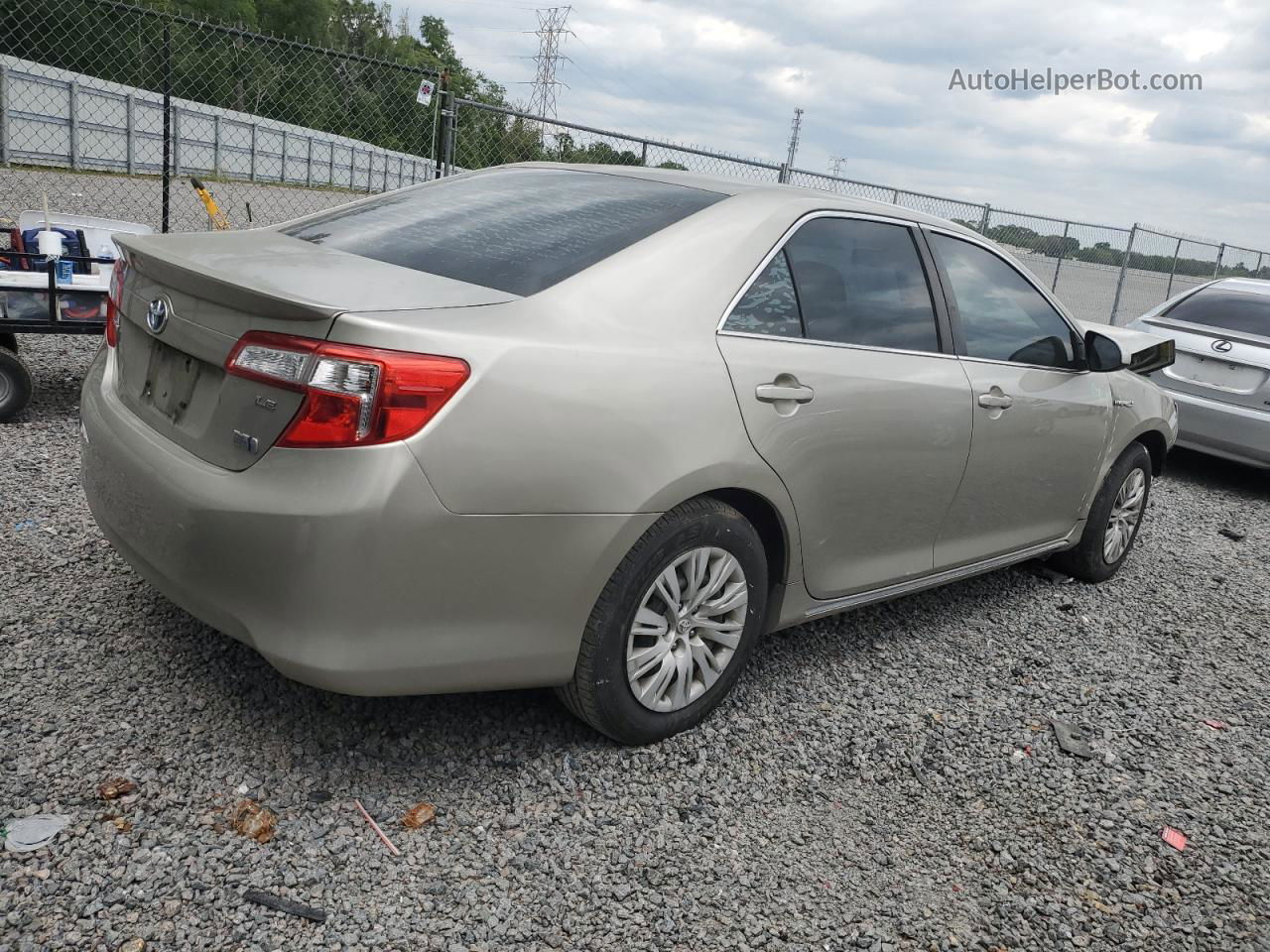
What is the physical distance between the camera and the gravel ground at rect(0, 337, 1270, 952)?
238cm

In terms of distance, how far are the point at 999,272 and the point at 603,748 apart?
2539 mm

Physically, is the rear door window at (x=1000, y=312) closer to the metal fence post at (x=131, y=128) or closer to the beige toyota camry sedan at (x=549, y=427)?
the beige toyota camry sedan at (x=549, y=427)

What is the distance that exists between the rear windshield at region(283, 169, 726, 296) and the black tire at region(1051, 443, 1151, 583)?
9.30 feet

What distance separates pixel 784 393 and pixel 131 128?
27528 mm

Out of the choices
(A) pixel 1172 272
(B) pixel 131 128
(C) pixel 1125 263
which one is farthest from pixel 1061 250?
(B) pixel 131 128

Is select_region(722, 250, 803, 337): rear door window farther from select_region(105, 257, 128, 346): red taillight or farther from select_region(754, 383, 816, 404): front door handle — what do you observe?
select_region(105, 257, 128, 346): red taillight

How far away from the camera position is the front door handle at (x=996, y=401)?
3.88 meters

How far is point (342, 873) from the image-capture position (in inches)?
96.2

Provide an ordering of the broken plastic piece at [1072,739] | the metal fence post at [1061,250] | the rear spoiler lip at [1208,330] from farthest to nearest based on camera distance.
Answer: the metal fence post at [1061,250] < the rear spoiler lip at [1208,330] < the broken plastic piece at [1072,739]

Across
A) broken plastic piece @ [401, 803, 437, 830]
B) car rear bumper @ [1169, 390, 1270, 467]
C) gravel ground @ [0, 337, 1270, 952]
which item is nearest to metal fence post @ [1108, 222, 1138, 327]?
car rear bumper @ [1169, 390, 1270, 467]

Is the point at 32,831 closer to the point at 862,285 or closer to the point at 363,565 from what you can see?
the point at 363,565

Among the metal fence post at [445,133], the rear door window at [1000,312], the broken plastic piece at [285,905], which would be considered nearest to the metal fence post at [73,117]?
the metal fence post at [445,133]

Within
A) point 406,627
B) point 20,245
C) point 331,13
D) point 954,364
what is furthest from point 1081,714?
point 331,13

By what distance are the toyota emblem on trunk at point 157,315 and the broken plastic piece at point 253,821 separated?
48.6 inches
